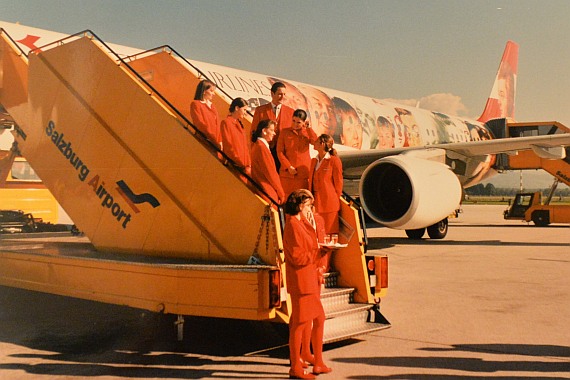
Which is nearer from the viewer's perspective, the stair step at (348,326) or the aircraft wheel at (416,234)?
the stair step at (348,326)

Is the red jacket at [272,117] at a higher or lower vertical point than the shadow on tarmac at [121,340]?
higher

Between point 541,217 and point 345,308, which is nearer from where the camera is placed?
point 345,308

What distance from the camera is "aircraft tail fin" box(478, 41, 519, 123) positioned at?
30536mm

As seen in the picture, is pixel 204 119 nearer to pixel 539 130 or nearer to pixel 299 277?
pixel 299 277

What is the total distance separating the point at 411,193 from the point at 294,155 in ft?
15.6

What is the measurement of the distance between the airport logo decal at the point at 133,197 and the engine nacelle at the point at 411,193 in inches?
211

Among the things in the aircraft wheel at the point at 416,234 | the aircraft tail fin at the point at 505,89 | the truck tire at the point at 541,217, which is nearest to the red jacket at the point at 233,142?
the aircraft wheel at the point at 416,234

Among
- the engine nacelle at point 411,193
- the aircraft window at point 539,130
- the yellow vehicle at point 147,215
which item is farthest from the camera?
the aircraft window at point 539,130

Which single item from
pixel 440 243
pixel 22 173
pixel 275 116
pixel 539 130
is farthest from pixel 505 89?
pixel 275 116

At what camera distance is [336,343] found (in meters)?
5.13

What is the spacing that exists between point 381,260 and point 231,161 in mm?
1612

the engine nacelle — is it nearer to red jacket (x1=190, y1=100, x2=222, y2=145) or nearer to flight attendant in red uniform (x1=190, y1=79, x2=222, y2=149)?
flight attendant in red uniform (x1=190, y1=79, x2=222, y2=149)

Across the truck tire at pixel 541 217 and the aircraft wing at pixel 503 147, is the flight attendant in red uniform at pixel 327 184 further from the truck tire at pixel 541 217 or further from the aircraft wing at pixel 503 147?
the truck tire at pixel 541 217

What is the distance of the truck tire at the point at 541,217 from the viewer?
22219 millimetres
